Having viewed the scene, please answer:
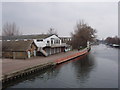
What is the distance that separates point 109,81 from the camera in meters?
15.3

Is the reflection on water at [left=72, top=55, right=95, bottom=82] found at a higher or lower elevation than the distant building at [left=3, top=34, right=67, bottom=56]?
lower

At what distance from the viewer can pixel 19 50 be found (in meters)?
25.0

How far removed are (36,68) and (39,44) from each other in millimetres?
11201

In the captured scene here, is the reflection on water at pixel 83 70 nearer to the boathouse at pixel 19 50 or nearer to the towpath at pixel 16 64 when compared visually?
the towpath at pixel 16 64

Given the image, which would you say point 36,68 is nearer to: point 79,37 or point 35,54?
point 35,54

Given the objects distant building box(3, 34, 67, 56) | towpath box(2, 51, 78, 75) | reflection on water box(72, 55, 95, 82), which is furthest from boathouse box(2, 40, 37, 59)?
reflection on water box(72, 55, 95, 82)

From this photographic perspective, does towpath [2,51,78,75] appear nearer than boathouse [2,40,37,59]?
Yes

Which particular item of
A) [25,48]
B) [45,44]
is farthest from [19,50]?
[45,44]

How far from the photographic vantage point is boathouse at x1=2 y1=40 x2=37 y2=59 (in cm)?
2480

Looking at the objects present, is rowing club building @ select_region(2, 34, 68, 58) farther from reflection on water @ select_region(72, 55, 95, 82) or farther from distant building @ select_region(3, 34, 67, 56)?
reflection on water @ select_region(72, 55, 95, 82)

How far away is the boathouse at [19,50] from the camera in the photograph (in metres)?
24.8

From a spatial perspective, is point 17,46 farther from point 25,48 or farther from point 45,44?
point 45,44

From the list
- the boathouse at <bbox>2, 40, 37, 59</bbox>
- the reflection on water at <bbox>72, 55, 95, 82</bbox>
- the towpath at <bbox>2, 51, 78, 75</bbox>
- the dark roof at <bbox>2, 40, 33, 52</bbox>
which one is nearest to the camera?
the towpath at <bbox>2, 51, 78, 75</bbox>

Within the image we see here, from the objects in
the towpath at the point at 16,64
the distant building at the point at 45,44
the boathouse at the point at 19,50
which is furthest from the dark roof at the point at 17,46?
the towpath at the point at 16,64
